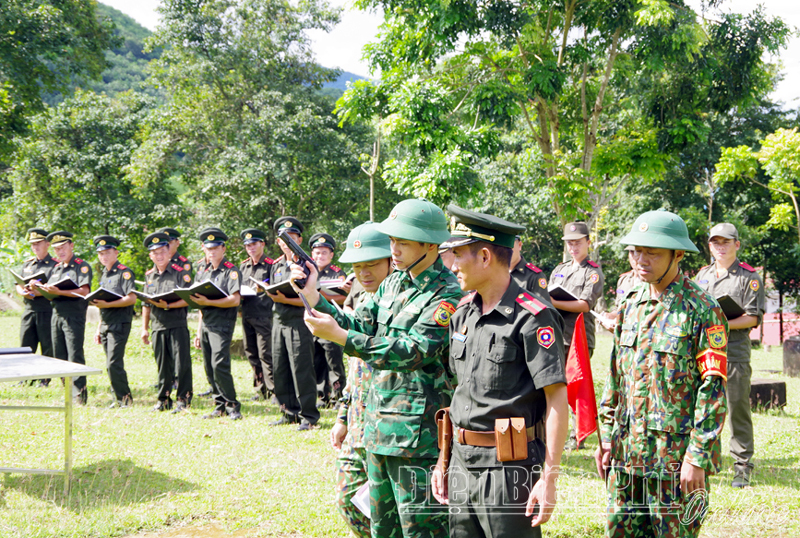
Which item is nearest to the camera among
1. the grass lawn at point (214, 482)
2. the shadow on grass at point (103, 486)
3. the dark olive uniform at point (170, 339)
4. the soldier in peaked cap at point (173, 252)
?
the grass lawn at point (214, 482)

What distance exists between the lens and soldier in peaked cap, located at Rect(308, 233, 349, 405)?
8.43m

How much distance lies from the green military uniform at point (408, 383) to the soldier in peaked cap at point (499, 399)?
0.23 m

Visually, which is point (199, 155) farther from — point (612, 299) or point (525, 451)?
point (525, 451)

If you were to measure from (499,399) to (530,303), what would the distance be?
40 cm

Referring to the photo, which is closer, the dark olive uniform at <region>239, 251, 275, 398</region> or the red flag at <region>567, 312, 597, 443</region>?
the red flag at <region>567, 312, 597, 443</region>

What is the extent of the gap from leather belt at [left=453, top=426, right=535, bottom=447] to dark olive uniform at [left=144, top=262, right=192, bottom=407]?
20.6 feet

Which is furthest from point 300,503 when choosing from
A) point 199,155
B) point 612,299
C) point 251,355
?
point 612,299

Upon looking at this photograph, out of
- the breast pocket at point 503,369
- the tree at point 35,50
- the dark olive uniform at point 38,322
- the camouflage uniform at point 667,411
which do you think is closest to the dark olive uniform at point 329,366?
the dark olive uniform at point 38,322

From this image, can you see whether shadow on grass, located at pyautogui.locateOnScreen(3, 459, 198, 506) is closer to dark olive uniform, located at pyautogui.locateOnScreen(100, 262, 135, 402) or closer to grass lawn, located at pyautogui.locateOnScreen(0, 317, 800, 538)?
grass lawn, located at pyautogui.locateOnScreen(0, 317, 800, 538)

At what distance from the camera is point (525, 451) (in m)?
2.36

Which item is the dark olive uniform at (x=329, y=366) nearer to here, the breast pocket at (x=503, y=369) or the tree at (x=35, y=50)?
the breast pocket at (x=503, y=369)

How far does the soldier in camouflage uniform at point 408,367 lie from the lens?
9.09 ft

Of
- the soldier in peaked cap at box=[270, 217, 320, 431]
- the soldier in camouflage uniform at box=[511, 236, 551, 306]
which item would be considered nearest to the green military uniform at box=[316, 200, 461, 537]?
the soldier in camouflage uniform at box=[511, 236, 551, 306]

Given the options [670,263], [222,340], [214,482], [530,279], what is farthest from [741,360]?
[222,340]
